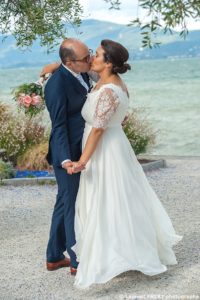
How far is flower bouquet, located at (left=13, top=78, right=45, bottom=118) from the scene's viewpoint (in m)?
11.8

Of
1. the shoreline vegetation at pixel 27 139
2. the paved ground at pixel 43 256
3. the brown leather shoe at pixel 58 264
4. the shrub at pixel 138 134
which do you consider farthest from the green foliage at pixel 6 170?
the brown leather shoe at pixel 58 264

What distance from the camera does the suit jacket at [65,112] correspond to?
6191 mm

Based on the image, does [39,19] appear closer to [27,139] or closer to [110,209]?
[27,139]

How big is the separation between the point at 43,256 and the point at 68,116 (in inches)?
77.4

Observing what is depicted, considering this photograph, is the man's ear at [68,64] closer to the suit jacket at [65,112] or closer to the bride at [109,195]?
the suit jacket at [65,112]

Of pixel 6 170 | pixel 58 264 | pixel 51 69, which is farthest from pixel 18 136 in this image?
pixel 51 69

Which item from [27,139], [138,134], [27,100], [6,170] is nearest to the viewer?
[27,100]

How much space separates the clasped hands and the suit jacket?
7 cm

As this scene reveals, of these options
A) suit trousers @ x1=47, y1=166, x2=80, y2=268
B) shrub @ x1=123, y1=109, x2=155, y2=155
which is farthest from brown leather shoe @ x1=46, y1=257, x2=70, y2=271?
shrub @ x1=123, y1=109, x2=155, y2=155

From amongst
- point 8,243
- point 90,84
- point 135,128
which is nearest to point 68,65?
point 90,84

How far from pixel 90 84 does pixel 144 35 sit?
1162 millimetres

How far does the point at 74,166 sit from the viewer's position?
613 cm

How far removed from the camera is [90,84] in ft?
21.6

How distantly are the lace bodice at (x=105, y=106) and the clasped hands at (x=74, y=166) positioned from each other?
331mm
